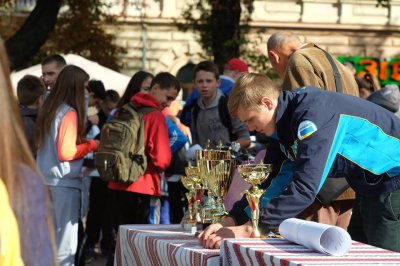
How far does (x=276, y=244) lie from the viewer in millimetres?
3910

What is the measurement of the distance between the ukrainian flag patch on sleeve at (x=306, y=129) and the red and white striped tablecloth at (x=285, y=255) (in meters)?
0.48

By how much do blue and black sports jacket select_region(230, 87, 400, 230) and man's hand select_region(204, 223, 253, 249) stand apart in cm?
7

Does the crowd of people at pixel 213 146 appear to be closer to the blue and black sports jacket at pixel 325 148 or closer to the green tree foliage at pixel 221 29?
the blue and black sports jacket at pixel 325 148

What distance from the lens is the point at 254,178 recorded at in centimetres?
454

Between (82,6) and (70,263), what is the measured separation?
1411 centimetres

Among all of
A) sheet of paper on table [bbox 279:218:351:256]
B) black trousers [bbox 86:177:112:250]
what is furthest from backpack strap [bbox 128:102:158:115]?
sheet of paper on table [bbox 279:218:351:256]

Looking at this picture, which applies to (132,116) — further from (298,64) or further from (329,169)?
(329,169)

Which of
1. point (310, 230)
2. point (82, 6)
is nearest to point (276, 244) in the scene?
point (310, 230)

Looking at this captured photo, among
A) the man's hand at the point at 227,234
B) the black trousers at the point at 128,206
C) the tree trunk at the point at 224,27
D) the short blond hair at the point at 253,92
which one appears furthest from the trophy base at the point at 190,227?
the tree trunk at the point at 224,27

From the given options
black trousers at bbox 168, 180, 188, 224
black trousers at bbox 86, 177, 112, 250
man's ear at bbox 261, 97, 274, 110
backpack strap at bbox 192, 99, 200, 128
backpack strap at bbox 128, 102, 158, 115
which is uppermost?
man's ear at bbox 261, 97, 274, 110

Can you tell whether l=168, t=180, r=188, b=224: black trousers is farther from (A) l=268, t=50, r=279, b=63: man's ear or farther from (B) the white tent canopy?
(B) the white tent canopy

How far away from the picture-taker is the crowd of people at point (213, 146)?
7.43 ft

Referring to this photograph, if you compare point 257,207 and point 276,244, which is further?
point 257,207

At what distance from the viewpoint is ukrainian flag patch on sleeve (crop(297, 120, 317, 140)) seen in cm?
423
